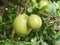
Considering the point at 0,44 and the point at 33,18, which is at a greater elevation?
the point at 33,18

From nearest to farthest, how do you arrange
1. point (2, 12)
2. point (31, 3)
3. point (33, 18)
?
point (33, 18)
point (31, 3)
point (2, 12)

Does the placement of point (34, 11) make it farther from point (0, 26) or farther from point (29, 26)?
point (0, 26)

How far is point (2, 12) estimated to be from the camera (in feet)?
3.58

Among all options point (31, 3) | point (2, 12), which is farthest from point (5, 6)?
point (31, 3)

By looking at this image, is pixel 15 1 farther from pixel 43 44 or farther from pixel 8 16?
pixel 43 44

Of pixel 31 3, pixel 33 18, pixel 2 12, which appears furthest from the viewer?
pixel 2 12

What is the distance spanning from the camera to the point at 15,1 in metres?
1.07

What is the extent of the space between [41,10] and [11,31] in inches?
9.6

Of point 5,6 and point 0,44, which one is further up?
point 5,6

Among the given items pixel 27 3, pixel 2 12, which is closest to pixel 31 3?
pixel 27 3

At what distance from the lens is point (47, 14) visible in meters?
0.93

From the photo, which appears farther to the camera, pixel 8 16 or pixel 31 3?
pixel 8 16

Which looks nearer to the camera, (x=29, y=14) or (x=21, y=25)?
(x=21, y=25)

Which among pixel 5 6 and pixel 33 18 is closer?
pixel 33 18
